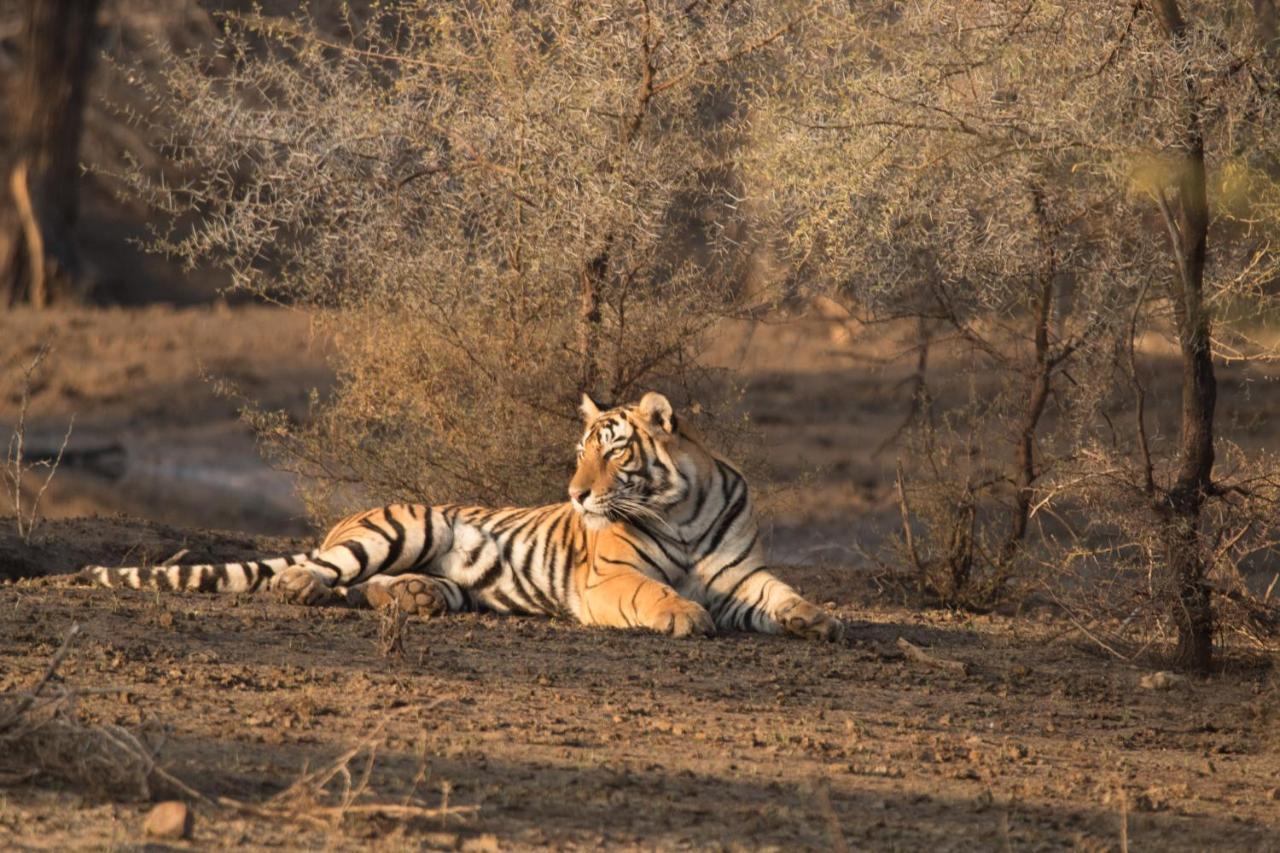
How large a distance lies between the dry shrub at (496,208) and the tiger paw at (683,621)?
2.22 m

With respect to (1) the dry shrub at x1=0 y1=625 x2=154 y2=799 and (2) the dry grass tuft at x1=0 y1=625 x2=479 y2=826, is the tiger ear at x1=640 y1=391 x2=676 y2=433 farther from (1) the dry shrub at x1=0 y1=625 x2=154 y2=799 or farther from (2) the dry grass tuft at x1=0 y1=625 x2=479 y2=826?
(1) the dry shrub at x1=0 y1=625 x2=154 y2=799

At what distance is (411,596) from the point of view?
8484mm

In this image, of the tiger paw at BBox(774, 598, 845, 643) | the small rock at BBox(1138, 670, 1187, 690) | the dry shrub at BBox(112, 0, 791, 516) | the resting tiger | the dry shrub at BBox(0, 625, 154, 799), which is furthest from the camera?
the dry shrub at BBox(112, 0, 791, 516)

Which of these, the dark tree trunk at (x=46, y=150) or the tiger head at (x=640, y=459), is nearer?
Result: the tiger head at (x=640, y=459)

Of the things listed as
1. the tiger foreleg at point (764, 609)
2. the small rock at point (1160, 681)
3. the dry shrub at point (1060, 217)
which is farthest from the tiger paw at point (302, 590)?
the small rock at point (1160, 681)

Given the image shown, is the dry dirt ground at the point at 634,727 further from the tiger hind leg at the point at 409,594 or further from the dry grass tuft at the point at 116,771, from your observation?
the tiger hind leg at the point at 409,594

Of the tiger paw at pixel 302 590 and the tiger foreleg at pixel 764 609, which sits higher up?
the tiger foreleg at pixel 764 609

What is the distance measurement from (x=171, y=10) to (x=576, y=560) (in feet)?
68.7

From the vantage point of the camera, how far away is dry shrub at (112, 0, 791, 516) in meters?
9.64

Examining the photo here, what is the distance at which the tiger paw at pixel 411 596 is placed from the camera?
848 cm

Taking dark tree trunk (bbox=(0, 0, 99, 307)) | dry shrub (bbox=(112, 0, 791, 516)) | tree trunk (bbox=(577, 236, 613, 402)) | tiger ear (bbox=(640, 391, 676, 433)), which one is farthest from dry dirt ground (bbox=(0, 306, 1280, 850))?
dark tree trunk (bbox=(0, 0, 99, 307))

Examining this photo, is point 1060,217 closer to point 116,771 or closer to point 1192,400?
point 1192,400

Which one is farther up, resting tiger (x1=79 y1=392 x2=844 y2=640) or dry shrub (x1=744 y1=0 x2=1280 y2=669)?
dry shrub (x1=744 y1=0 x2=1280 y2=669)

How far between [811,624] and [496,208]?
3223 mm
